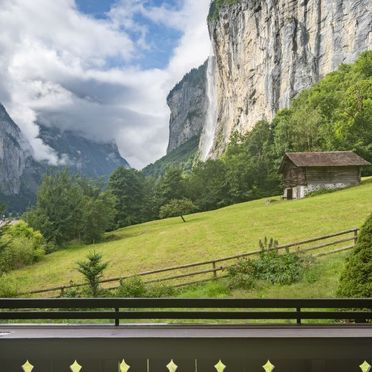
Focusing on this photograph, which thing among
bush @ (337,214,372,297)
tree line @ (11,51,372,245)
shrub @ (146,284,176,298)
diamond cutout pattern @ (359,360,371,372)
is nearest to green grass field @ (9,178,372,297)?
shrub @ (146,284,176,298)

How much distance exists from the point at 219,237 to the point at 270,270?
19316 mm

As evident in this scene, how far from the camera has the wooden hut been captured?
193ft

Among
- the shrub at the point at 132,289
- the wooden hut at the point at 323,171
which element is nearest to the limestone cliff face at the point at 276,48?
the wooden hut at the point at 323,171

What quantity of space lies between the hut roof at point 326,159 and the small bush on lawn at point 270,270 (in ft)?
124

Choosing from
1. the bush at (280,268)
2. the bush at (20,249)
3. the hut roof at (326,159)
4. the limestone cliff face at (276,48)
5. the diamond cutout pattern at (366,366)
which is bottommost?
the diamond cutout pattern at (366,366)

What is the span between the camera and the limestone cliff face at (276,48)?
109 metres

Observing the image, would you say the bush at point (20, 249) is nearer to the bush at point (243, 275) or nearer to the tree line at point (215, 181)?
the tree line at point (215, 181)

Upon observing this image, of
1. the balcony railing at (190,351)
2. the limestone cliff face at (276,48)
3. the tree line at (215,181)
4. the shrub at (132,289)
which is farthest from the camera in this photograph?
the limestone cliff face at (276,48)

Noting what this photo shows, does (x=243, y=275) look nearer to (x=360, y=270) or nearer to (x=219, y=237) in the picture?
(x=360, y=270)

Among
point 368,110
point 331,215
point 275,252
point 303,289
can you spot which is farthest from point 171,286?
point 368,110

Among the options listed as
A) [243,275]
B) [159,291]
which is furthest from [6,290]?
[243,275]

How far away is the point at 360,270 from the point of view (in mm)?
11445

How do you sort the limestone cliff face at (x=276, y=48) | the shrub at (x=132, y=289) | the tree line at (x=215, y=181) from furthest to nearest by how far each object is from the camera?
the limestone cliff face at (x=276, y=48)
the tree line at (x=215, y=181)
the shrub at (x=132, y=289)

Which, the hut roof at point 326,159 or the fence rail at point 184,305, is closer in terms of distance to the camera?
the fence rail at point 184,305
